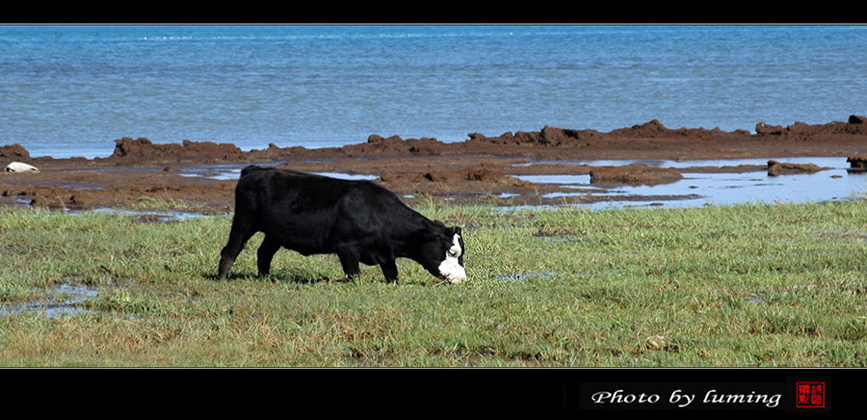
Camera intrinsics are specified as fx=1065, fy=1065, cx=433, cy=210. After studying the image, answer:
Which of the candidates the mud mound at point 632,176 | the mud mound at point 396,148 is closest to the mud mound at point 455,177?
the mud mound at point 632,176

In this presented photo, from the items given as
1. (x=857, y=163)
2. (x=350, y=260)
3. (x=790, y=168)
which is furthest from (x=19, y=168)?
(x=857, y=163)

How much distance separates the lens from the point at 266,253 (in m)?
10.7

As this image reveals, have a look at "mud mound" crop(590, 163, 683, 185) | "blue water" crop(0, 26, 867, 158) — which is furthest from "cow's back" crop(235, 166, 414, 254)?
"blue water" crop(0, 26, 867, 158)

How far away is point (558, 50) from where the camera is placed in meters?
96.2

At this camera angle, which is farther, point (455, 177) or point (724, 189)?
point (455, 177)

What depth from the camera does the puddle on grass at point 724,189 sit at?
1859 centimetres

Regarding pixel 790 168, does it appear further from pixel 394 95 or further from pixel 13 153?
pixel 394 95

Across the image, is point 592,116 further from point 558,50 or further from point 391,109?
point 558,50

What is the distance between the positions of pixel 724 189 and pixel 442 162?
24.4ft

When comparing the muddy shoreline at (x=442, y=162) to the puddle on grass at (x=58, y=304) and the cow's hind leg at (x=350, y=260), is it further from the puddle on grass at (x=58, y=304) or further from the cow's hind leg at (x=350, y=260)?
the cow's hind leg at (x=350, y=260)

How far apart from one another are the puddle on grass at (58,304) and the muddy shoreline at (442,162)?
290 inches

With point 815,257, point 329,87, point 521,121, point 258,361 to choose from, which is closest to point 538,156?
point 521,121

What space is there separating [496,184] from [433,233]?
10.8 m

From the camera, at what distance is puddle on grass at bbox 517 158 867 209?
1859cm
